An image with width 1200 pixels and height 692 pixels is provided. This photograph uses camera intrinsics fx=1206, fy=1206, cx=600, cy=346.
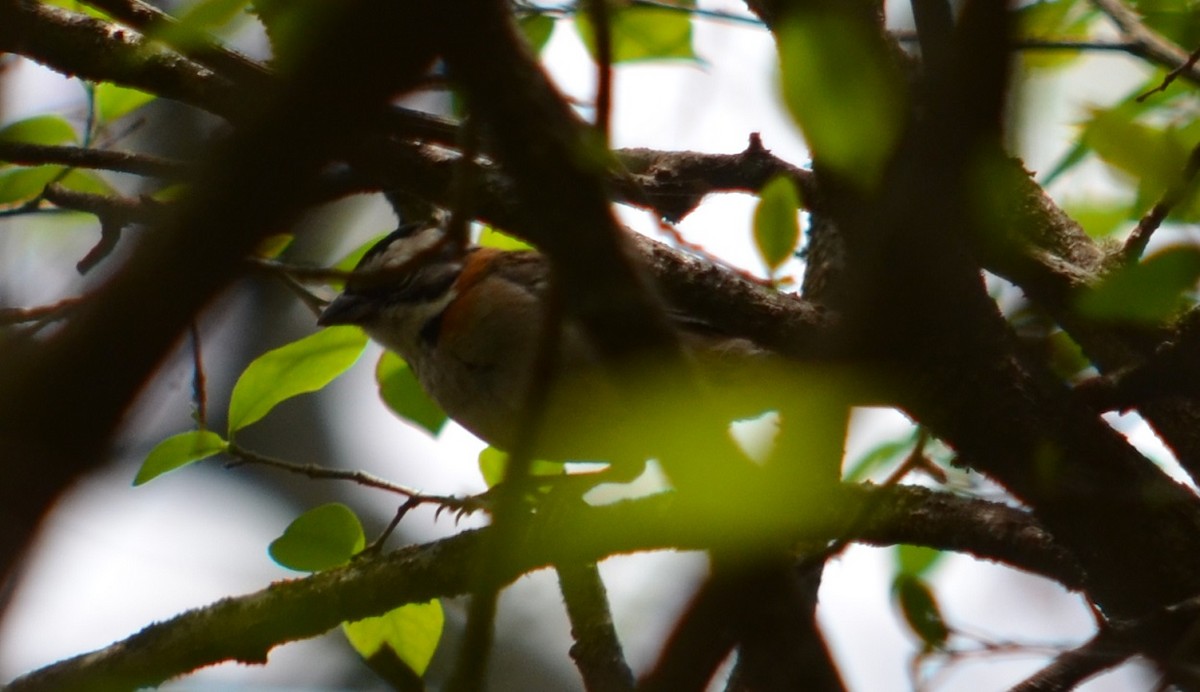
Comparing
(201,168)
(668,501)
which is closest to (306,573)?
(668,501)

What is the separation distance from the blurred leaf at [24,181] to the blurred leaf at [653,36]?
126cm

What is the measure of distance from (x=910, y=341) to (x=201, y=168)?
1.21 meters

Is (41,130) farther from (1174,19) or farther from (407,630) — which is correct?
(1174,19)

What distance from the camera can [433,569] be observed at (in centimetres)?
249

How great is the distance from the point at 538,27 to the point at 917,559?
141 cm

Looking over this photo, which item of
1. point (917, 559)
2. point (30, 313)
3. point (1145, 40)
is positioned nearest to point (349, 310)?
point (30, 313)

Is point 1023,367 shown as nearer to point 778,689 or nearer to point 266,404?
point 778,689

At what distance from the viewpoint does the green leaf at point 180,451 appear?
258 cm

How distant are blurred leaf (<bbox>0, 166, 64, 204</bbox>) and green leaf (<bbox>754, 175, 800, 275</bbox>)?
172 cm

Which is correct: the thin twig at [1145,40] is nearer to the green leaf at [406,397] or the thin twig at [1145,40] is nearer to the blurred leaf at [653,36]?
the blurred leaf at [653,36]

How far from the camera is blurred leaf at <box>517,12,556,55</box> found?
2609 millimetres

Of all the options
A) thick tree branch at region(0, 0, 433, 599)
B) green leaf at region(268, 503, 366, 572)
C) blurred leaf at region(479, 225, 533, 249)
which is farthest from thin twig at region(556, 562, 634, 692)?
thick tree branch at region(0, 0, 433, 599)

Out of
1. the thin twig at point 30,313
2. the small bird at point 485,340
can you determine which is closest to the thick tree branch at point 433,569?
the small bird at point 485,340

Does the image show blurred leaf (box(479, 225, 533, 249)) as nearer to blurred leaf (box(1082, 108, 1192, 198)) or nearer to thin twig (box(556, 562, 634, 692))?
thin twig (box(556, 562, 634, 692))
